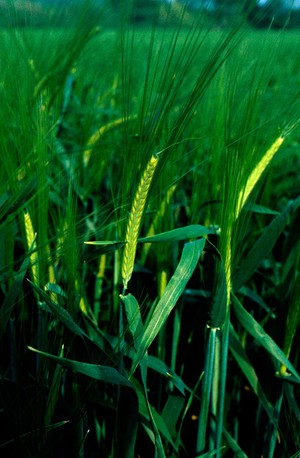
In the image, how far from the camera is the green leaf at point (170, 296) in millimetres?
581

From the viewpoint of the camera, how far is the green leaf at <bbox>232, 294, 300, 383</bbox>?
2.34 ft

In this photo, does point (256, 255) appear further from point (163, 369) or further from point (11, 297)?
point (11, 297)

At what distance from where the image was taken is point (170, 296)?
0.60 m

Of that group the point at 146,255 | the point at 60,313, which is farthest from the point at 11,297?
the point at 146,255

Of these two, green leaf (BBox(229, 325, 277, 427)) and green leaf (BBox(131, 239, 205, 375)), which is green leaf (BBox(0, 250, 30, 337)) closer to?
green leaf (BBox(131, 239, 205, 375))

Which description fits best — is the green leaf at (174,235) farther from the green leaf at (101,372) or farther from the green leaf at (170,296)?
the green leaf at (101,372)

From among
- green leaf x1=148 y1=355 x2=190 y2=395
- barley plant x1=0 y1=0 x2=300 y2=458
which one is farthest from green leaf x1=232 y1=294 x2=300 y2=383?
green leaf x1=148 y1=355 x2=190 y2=395

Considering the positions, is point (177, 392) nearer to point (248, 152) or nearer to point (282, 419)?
point (282, 419)

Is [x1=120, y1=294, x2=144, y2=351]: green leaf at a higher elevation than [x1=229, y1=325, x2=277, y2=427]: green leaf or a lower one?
higher

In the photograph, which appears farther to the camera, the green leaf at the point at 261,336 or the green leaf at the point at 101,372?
the green leaf at the point at 261,336

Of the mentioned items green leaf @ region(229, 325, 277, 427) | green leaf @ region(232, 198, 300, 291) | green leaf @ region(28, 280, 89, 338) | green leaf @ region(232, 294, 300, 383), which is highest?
green leaf @ region(232, 198, 300, 291)

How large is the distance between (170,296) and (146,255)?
0.96 ft

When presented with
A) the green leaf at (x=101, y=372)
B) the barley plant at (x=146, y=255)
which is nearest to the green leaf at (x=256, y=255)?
the barley plant at (x=146, y=255)

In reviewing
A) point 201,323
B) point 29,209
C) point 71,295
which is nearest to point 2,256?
point 29,209
